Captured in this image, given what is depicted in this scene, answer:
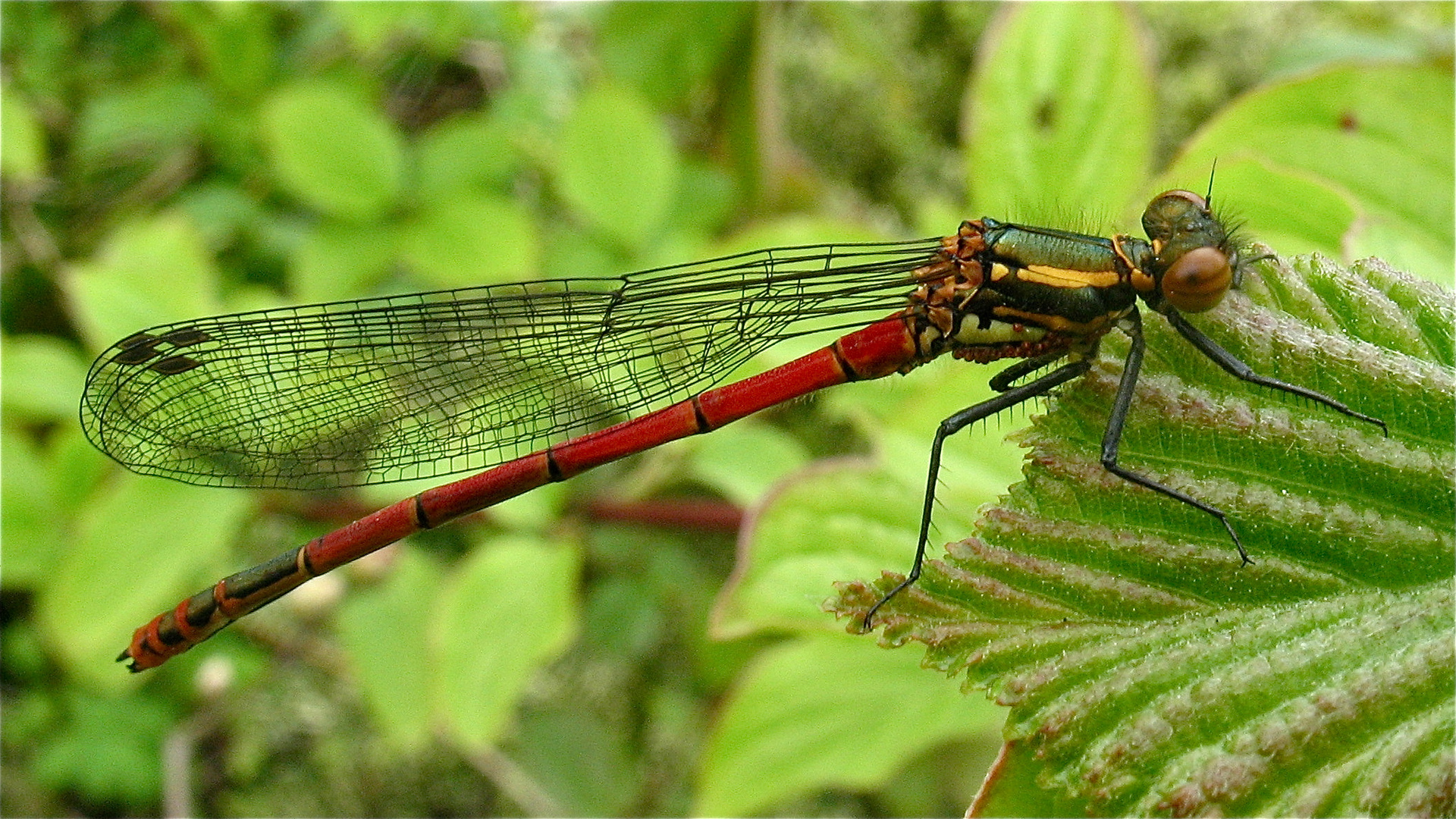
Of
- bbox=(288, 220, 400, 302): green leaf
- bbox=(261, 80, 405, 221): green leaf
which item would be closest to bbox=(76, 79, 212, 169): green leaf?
bbox=(261, 80, 405, 221): green leaf

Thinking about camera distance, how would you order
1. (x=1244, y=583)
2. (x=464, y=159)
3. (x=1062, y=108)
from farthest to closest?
1. (x=464, y=159)
2. (x=1062, y=108)
3. (x=1244, y=583)

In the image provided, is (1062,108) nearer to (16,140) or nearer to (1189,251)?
(1189,251)

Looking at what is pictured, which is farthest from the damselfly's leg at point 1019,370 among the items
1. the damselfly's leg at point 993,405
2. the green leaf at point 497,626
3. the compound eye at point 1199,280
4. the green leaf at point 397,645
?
the green leaf at point 397,645

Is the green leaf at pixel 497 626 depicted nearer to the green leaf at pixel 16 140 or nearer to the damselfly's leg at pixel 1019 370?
the damselfly's leg at pixel 1019 370

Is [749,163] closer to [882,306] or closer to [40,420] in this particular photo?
[882,306]

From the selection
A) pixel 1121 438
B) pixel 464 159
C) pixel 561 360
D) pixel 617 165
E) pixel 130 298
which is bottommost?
pixel 1121 438

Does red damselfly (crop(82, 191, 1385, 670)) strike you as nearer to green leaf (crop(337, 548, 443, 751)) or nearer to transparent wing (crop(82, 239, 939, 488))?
transparent wing (crop(82, 239, 939, 488))

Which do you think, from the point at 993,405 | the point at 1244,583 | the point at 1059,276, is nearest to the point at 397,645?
the point at 993,405

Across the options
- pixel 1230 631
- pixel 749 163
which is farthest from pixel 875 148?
pixel 1230 631
